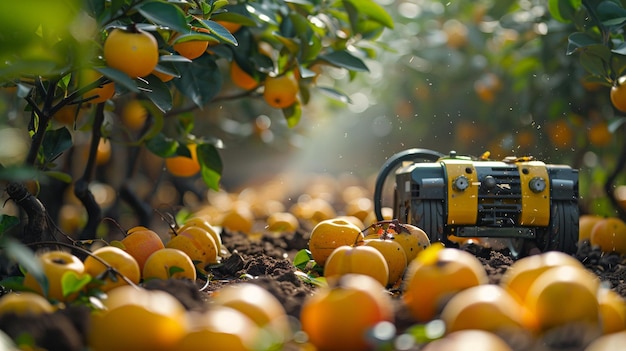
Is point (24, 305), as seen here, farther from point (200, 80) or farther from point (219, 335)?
point (200, 80)

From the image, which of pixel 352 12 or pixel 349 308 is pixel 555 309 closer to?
pixel 349 308

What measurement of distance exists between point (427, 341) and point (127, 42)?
4.15 ft

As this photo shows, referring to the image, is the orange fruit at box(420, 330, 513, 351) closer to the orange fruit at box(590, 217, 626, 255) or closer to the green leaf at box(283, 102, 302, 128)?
the orange fruit at box(590, 217, 626, 255)

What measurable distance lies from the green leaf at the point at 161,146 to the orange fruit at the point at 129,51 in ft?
4.35

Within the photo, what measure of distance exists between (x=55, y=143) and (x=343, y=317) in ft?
5.70

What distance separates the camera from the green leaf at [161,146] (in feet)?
11.5

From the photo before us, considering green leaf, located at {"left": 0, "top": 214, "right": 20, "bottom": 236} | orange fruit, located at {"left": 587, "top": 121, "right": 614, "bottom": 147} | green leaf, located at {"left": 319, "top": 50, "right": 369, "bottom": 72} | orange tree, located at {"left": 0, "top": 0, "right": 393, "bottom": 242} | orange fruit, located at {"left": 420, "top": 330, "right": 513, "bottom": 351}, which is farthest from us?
orange fruit, located at {"left": 587, "top": 121, "right": 614, "bottom": 147}

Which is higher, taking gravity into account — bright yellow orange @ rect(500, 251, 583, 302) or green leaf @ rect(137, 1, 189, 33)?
green leaf @ rect(137, 1, 189, 33)

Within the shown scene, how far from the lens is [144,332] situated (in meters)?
1.42

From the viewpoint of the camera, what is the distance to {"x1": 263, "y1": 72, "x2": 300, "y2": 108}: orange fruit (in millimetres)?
3457

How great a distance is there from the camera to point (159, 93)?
2.63 metres

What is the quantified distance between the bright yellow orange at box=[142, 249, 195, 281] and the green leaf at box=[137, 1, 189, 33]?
2.55ft

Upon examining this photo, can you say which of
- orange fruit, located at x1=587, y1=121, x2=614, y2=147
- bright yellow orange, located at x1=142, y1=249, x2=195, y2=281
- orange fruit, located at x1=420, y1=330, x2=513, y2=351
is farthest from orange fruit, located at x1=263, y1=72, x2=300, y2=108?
orange fruit, located at x1=587, y1=121, x2=614, y2=147

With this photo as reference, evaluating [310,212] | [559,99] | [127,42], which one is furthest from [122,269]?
[559,99]
